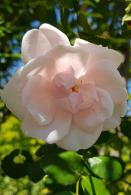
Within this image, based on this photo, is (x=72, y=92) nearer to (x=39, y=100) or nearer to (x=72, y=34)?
(x=39, y=100)

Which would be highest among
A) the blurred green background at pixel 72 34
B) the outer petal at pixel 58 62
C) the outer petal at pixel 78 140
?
the outer petal at pixel 58 62

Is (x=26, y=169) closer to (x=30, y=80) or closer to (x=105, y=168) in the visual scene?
(x=105, y=168)

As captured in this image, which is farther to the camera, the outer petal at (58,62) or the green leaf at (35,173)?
the green leaf at (35,173)

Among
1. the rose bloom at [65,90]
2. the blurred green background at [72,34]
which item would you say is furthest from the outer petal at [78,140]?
the blurred green background at [72,34]

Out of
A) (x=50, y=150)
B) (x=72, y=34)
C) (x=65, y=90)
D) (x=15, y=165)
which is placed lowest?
(x=15, y=165)

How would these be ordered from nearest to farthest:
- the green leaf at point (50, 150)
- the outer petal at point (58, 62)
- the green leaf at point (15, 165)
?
the outer petal at point (58, 62)
the green leaf at point (50, 150)
the green leaf at point (15, 165)

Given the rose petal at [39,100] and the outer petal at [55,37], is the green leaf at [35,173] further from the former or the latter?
the outer petal at [55,37]

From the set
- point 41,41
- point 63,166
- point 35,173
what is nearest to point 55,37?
point 41,41
